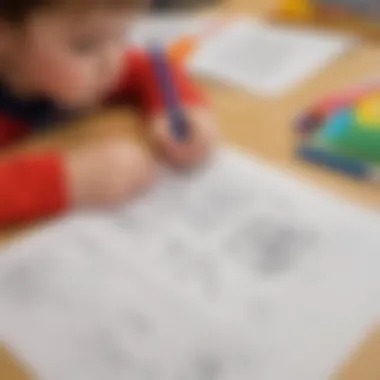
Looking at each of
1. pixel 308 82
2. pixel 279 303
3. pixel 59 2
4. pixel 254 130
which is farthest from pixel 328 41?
pixel 279 303

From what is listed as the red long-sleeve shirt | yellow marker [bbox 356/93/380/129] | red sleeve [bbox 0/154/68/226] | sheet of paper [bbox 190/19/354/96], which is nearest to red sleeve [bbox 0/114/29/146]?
the red long-sleeve shirt

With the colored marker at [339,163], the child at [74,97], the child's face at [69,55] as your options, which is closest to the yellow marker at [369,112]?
the colored marker at [339,163]

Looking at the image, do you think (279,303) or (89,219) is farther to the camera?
(89,219)

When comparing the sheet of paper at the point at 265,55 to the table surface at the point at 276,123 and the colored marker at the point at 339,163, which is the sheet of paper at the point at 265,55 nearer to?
the table surface at the point at 276,123

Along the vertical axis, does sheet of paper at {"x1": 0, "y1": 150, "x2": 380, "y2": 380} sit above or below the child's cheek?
below

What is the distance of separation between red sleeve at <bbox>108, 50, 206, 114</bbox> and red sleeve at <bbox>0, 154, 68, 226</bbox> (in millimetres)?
154

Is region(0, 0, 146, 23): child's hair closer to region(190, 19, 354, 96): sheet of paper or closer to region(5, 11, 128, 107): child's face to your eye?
region(5, 11, 128, 107): child's face

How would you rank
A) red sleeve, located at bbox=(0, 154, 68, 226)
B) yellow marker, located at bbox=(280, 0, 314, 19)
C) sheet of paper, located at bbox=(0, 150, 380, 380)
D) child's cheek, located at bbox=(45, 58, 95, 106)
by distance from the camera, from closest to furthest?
sheet of paper, located at bbox=(0, 150, 380, 380), red sleeve, located at bbox=(0, 154, 68, 226), child's cheek, located at bbox=(45, 58, 95, 106), yellow marker, located at bbox=(280, 0, 314, 19)

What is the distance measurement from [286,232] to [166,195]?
0.12 meters

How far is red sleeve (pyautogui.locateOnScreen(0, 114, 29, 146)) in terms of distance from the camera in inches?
33.1

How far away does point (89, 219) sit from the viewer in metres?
0.67

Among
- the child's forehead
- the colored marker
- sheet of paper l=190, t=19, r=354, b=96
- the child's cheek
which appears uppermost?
sheet of paper l=190, t=19, r=354, b=96

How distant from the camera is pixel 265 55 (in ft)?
3.01

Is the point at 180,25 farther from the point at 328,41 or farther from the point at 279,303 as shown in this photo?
the point at 279,303
